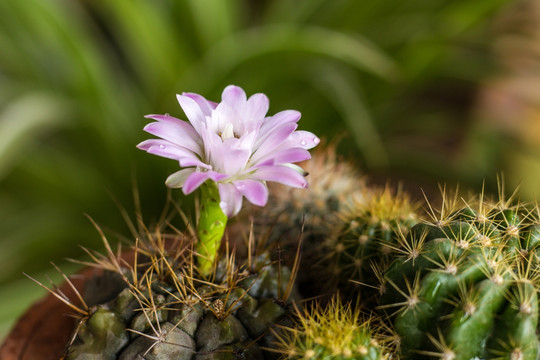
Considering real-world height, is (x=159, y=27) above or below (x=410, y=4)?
above

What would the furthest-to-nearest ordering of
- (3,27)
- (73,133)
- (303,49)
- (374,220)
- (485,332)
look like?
(73,133), (3,27), (303,49), (374,220), (485,332)

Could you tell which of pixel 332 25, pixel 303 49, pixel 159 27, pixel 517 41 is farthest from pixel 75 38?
pixel 517 41

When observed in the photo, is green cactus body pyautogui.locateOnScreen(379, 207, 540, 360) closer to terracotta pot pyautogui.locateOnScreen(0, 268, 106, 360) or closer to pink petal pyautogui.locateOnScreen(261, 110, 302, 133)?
pink petal pyautogui.locateOnScreen(261, 110, 302, 133)

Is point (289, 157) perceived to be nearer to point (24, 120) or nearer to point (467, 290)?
point (467, 290)

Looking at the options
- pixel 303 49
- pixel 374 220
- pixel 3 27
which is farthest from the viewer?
pixel 3 27

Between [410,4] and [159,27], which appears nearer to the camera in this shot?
[159,27]

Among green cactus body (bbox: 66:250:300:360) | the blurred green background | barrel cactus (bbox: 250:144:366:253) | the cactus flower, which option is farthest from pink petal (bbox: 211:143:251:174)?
the blurred green background

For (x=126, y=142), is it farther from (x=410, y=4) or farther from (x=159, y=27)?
(x=410, y=4)
